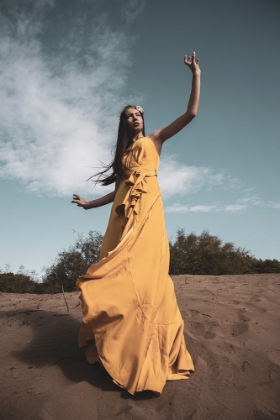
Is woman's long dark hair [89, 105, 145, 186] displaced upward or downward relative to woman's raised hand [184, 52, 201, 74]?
downward

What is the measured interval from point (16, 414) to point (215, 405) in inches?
50.8

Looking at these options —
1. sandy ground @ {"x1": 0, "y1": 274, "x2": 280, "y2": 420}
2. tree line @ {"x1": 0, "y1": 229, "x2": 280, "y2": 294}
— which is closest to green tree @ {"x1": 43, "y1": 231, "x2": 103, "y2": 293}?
tree line @ {"x1": 0, "y1": 229, "x2": 280, "y2": 294}

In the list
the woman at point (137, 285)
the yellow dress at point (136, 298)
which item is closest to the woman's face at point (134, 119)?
the woman at point (137, 285)

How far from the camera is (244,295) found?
479 centimetres

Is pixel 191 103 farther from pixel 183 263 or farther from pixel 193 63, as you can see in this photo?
pixel 183 263

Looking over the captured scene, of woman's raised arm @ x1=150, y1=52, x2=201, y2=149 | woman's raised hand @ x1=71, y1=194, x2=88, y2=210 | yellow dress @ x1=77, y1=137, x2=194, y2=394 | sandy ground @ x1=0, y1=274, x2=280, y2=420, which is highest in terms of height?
woman's raised arm @ x1=150, y1=52, x2=201, y2=149

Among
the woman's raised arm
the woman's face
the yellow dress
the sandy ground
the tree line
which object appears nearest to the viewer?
the sandy ground

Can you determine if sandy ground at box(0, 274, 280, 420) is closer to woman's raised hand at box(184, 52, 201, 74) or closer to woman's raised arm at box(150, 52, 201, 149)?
woman's raised arm at box(150, 52, 201, 149)

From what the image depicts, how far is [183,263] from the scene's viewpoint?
37.1ft

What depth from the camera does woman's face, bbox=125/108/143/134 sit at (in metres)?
3.00

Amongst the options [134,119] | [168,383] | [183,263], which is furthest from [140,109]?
[183,263]

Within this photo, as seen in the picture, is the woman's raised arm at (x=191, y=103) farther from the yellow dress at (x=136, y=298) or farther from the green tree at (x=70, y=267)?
the green tree at (x=70, y=267)

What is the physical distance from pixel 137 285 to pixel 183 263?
934 cm

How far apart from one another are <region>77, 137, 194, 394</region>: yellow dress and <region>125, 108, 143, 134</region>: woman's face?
13.0 inches
